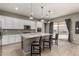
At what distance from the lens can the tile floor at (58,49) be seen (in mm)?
2979

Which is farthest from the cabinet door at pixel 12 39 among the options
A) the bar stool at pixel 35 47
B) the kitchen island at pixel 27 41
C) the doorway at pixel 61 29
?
the doorway at pixel 61 29

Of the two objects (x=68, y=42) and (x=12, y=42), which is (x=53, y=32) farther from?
(x=12, y=42)

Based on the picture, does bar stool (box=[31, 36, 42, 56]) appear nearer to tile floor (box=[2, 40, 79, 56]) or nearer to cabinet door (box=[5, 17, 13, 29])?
tile floor (box=[2, 40, 79, 56])

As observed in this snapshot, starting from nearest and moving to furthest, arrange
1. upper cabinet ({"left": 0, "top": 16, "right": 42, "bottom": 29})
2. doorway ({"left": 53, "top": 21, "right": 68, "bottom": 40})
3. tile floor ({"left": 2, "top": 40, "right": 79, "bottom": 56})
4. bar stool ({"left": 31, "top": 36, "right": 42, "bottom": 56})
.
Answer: tile floor ({"left": 2, "top": 40, "right": 79, "bottom": 56}) → upper cabinet ({"left": 0, "top": 16, "right": 42, "bottom": 29}) → bar stool ({"left": 31, "top": 36, "right": 42, "bottom": 56}) → doorway ({"left": 53, "top": 21, "right": 68, "bottom": 40})

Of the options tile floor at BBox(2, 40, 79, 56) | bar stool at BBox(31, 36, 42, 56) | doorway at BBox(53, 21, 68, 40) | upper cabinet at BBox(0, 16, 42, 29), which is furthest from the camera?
doorway at BBox(53, 21, 68, 40)

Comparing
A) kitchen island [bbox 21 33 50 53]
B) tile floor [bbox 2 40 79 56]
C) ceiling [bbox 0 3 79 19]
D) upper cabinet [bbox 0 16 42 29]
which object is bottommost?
tile floor [bbox 2 40 79 56]

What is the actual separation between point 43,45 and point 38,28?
43.2 inches

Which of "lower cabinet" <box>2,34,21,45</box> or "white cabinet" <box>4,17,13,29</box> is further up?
"white cabinet" <box>4,17,13,29</box>

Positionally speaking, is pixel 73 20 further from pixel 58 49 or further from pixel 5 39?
pixel 5 39

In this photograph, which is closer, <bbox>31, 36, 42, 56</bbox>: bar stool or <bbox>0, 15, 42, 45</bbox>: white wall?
<bbox>0, 15, 42, 45</bbox>: white wall

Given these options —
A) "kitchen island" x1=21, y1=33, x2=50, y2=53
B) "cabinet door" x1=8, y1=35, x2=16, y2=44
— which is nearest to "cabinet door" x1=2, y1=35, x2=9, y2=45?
"cabinet door" x1=8, y1=35, x2=16, y2=44

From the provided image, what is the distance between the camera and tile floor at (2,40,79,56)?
9.77 feet

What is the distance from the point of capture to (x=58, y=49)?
11.6ft

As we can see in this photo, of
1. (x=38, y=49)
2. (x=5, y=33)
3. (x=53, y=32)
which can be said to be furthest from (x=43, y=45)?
(x=5, y=33)
